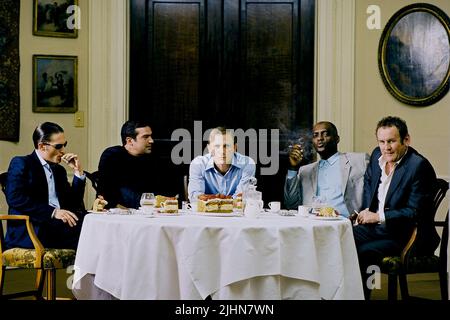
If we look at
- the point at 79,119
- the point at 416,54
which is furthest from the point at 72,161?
the point at 416,54

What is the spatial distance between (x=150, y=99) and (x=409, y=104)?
1.98m

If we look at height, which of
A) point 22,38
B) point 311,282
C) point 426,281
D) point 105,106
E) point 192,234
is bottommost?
point 426,281

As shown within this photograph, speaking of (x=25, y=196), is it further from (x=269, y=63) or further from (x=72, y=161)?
(x=269, y=63)

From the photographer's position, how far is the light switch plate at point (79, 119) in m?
4.98

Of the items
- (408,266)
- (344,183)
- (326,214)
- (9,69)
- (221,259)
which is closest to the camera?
(221,259)

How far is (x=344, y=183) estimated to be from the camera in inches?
161

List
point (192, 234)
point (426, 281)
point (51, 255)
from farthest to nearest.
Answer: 1. point (426, 281)
2. point (51, 255)
3. point (192, 234)

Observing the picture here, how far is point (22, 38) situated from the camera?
4805mm

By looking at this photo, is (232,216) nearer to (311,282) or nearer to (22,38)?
(311,282)

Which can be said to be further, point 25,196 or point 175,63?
point 175,63

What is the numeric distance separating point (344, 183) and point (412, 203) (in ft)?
1.95

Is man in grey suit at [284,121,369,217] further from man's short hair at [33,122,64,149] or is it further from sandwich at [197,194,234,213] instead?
man's short hair at [33,122,64,149]

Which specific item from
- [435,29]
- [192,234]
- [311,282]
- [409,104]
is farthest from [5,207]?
[435,29]

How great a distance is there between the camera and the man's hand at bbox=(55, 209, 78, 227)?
11.6ft
